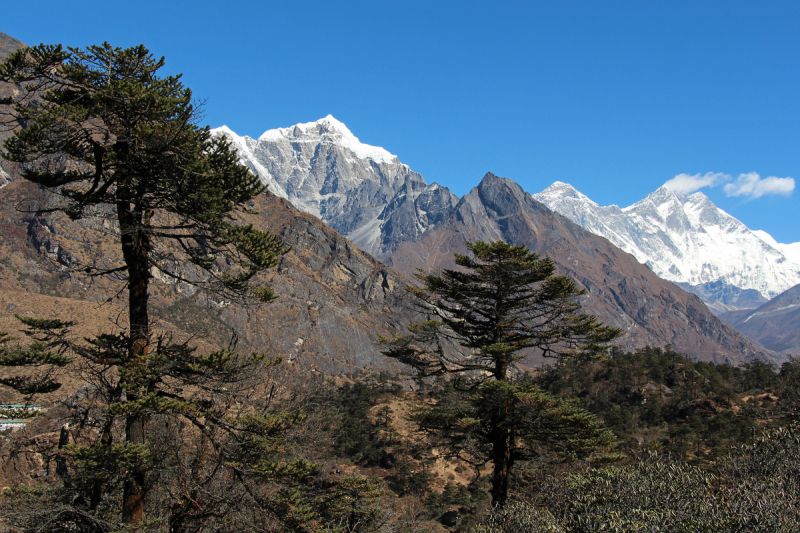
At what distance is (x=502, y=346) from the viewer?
1415 centimetres

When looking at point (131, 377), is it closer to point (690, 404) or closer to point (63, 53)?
point (63, 53)

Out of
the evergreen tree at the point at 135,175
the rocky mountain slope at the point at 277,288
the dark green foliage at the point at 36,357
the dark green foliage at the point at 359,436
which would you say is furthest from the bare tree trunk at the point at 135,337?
the rocky mountain slope at the point at 277,288

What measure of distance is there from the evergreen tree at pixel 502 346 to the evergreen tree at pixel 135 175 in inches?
312

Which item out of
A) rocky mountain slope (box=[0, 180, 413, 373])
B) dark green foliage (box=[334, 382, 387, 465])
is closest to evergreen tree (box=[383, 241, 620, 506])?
dark green foliage (box=[334, 382, 387, 465])

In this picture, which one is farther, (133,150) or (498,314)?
(498,314)

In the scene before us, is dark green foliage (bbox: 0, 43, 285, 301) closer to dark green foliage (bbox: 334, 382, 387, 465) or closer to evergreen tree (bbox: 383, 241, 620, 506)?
evergreen tree (bbox: 383, 241, 620, 506)

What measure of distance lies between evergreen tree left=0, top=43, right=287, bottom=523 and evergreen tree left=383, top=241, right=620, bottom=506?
794 cm

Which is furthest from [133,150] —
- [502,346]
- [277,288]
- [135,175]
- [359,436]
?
[277,288]

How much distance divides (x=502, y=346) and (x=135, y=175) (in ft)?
34.7

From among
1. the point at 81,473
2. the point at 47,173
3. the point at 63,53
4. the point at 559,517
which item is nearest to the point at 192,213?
the point at 47,173

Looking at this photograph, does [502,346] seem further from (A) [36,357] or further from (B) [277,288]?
(B) [277,288]

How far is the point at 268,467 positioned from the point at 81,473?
10.5 feet

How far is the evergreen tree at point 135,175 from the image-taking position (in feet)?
27.5

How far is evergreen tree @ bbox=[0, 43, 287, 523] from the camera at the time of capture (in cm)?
839
